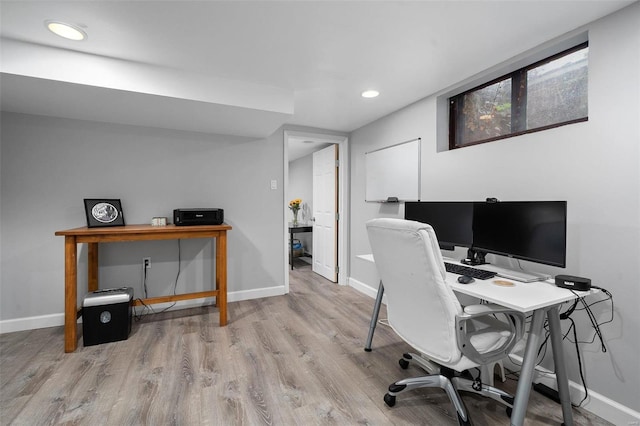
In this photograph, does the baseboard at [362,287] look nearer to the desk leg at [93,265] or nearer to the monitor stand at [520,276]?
the monitor stand at [520,276]

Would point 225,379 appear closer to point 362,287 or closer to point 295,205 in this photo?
point 362,287

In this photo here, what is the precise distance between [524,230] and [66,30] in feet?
9.71

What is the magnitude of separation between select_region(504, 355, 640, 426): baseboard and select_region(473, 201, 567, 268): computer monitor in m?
0.81

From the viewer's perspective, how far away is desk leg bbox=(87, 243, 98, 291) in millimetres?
2781

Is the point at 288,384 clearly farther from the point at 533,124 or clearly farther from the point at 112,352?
the point at 533,124

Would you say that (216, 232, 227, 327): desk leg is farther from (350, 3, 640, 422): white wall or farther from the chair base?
(350, 3, 640, 422): white wall

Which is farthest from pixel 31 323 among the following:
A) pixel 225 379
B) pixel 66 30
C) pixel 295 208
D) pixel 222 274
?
pixel 295 208

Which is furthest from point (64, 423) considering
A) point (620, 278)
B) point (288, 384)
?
point (620, 278)

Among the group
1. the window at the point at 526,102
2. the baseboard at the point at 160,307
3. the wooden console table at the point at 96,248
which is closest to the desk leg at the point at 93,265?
the wooden console table at the point at 96,248

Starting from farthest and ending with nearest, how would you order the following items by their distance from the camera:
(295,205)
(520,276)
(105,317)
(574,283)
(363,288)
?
(295,205)
(363,288)
(105,317)
(520,276)
(574,283)

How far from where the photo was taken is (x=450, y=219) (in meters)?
2.29

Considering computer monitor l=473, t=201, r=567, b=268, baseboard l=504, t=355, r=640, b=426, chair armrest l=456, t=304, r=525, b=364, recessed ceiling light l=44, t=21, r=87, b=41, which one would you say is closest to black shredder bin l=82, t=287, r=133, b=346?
recessed ceiling light l=44, t=21, r=87, b=41

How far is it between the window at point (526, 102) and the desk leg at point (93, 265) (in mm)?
3502

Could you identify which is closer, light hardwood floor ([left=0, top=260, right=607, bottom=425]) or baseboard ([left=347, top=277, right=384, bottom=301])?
light hardwood floor ([left=0, top=260, right=607, bottom=425])
